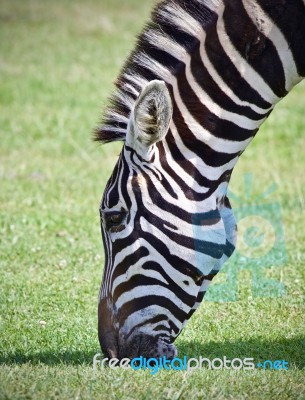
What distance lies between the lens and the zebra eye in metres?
4.68

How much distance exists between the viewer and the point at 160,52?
187 inches

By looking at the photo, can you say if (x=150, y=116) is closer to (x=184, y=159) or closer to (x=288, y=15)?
(x=184, y=159)

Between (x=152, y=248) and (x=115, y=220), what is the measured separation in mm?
282

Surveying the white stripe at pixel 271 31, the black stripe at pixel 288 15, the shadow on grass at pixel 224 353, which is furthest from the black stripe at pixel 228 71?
the shadow on grass at pixel 224 353

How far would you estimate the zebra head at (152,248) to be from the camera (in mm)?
4605

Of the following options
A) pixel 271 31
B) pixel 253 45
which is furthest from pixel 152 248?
pixel 271 31

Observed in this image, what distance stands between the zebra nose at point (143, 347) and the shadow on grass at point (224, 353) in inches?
24.1

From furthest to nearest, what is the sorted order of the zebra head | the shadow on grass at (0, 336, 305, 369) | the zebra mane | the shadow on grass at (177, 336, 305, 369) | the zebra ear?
the shadow on grass at (177, 336, 305, 369) → the shadow on grass at (0, 336, 305, 369) → the zebra mane → the zebra head → the zebra ear

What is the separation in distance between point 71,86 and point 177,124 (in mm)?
11307

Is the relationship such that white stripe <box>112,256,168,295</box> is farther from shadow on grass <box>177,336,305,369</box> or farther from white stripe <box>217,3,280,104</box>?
white stripe <box>217,3,280,104</box>

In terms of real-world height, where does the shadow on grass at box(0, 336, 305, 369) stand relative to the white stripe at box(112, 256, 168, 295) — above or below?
below

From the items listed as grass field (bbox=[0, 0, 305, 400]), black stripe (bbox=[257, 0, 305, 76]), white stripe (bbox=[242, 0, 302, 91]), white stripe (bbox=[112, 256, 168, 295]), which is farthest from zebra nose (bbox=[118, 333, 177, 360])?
black stripe (bbox=[257, 0, 305, 76])

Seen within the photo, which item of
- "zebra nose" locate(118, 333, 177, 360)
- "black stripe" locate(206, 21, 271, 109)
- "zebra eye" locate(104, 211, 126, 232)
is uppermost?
"black stripe" locate(206, 21, 271, 109)

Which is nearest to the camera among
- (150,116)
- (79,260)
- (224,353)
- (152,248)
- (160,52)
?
(150,116)
